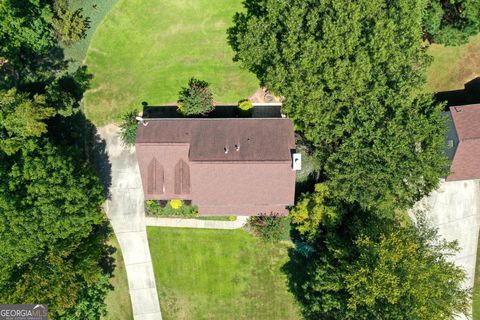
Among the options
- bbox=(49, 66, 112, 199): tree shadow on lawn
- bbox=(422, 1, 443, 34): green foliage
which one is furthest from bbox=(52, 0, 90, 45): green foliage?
bbox=(422, 1, 443, 34): green foliage

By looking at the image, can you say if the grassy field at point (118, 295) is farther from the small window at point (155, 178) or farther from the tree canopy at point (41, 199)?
the small window at point (155, 178)

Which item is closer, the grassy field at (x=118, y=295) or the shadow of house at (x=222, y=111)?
the shadow of house at (x=222, y=111)

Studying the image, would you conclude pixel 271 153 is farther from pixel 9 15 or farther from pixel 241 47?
pixel 9 15

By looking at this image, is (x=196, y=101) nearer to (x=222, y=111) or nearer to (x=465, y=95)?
(x=222, y=111)

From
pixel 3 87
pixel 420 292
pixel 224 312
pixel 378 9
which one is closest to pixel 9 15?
pixel 3 87

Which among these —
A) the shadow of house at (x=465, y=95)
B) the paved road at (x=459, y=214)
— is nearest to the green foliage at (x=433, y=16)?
the shadow of house at (x=465, y=95)

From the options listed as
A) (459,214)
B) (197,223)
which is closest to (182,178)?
(197,223)
